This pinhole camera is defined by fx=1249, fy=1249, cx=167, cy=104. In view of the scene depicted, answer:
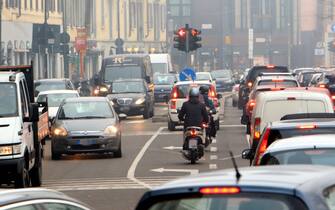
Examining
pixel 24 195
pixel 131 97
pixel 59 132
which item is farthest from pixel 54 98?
pixel 24 195

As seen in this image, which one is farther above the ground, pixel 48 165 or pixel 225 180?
pixel 225 180

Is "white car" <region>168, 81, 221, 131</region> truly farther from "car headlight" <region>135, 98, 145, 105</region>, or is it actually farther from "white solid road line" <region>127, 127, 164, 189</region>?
"car headlight" <region>135, 98, 145, 105</region>

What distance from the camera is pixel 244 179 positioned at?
743 centimetres

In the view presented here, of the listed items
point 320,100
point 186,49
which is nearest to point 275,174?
point 320,100

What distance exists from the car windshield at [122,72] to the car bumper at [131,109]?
256 inches

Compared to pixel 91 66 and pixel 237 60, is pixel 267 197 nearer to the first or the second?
pixel 91 66

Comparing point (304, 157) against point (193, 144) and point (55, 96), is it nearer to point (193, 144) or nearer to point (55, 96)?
point (193, 144)

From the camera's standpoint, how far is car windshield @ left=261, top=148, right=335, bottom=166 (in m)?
11.7

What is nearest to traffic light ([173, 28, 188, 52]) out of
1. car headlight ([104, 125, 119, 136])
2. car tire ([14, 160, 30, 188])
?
car headlight ([104, 125, 119, 136])

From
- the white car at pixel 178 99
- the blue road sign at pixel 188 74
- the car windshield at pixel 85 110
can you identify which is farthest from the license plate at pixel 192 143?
the blue road sign at pixel 188 74

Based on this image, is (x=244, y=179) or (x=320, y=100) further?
(x=320, y=100)

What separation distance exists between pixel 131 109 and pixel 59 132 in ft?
61.6

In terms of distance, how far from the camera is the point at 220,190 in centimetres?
725

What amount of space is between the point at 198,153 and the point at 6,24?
43485mm
